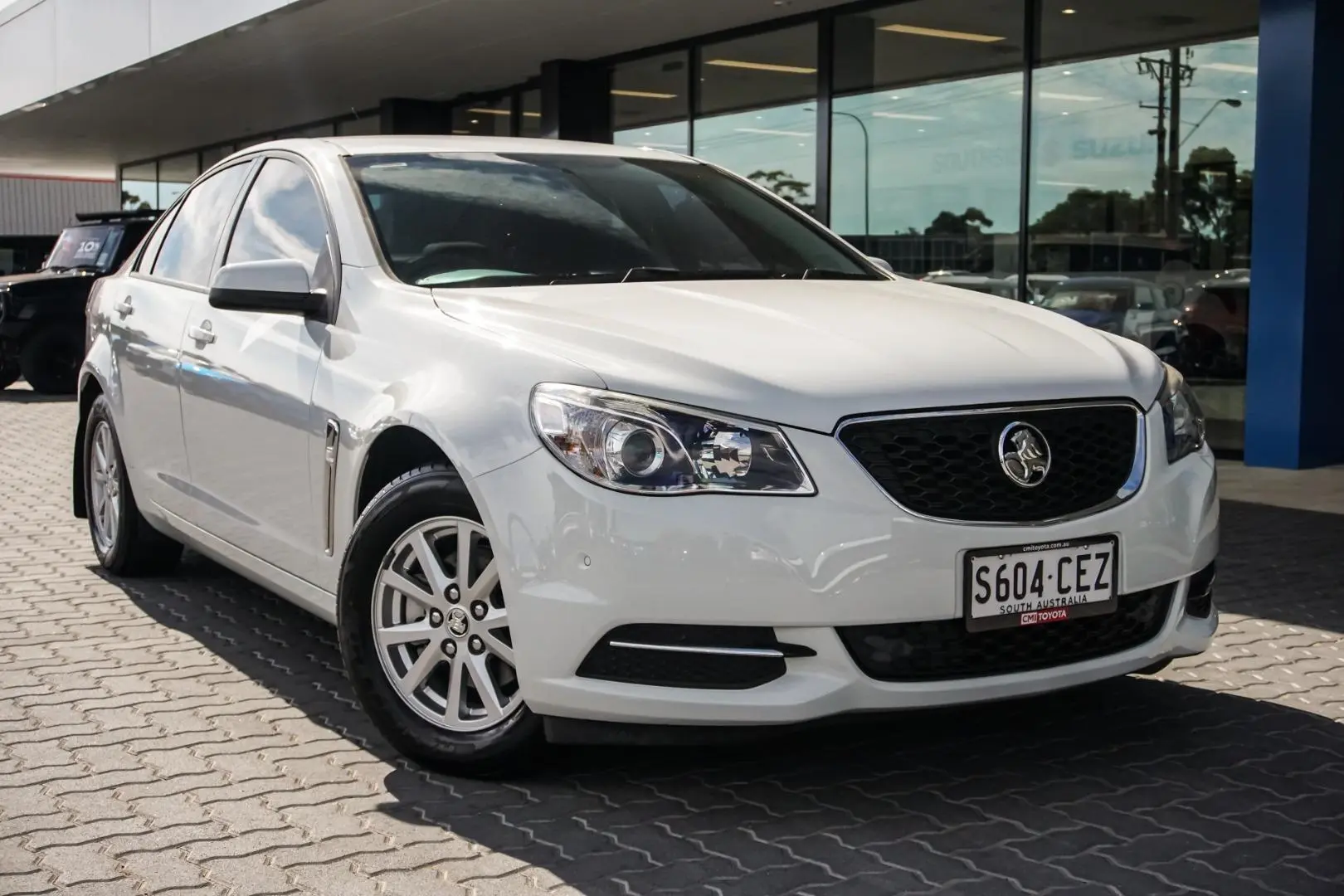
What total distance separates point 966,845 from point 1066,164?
912 cm

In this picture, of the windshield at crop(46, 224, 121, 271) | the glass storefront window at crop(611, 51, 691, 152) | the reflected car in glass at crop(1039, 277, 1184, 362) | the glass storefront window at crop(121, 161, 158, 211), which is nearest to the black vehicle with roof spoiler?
the windshield at crop(46, 224, 121, 271)

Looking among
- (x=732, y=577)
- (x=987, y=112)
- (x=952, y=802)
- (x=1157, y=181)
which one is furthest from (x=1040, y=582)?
(x=987, y=112)

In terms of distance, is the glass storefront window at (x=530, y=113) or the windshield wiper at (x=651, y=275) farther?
the glass storefront window at (x=530, y=113)

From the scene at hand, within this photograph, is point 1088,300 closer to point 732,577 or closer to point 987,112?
point 987,112

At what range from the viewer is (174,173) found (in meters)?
29.1

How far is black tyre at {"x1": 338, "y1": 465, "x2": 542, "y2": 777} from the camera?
11.8 feet

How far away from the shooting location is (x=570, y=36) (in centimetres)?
1529

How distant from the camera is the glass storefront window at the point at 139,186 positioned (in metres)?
30.1

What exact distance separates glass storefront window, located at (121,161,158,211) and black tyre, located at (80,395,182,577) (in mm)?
24721

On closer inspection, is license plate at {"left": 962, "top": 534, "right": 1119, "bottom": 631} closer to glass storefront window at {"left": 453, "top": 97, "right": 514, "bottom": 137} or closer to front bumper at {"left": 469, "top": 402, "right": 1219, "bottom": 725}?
front bumper at {"left": 469, "top": 402, "right": 1219, "bottom": 725}

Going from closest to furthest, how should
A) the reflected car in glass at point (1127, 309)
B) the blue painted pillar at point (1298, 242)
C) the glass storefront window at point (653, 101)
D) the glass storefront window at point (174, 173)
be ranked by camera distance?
the blue painted pillar at point (1298, 242)
the reflected car in glass at point (1127, 309)
the glass storefront window at point (653, 101)
the glass storefront window at point (174, 173)

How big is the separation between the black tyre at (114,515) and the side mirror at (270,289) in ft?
5.98

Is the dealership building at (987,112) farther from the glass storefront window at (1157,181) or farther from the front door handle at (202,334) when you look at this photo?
the front door handle at (202,334)

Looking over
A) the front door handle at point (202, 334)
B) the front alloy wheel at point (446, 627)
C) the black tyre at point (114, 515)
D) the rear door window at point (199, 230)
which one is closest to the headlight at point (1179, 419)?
the front alloy wheel at point (446, 627)
